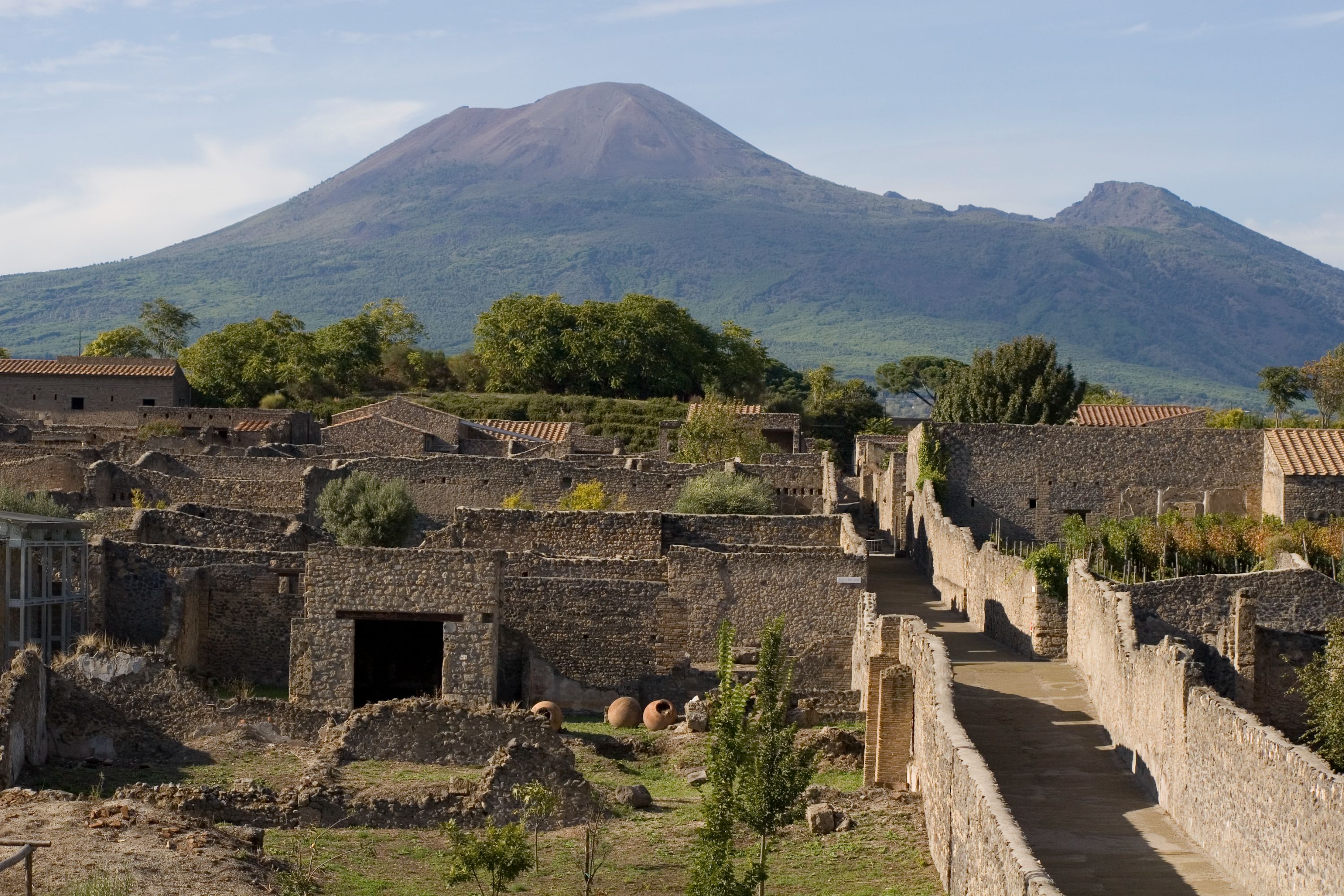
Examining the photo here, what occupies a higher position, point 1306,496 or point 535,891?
point 1306,496

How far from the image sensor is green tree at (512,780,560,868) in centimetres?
1841

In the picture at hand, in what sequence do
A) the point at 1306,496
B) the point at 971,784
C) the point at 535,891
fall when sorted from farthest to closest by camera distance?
the point at 1306,496 < the point at 535,891 < the point at 971,784

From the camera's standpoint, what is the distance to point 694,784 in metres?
21.0

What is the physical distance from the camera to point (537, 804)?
1852cm

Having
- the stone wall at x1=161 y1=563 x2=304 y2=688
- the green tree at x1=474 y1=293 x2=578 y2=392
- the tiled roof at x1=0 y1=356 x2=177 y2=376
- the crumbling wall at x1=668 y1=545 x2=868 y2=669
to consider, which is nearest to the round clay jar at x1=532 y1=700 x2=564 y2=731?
the crumbling wall at x1=668 y1=545 x2=868 y2=669

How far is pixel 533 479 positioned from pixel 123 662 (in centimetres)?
1617

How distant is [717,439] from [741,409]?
9.04 m

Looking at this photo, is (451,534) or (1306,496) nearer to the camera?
(451,534)

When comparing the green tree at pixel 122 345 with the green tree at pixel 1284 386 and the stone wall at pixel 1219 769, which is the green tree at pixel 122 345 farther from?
the stone wall at pixel 1219 769

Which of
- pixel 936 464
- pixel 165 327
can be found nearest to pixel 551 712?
pixel 936 464

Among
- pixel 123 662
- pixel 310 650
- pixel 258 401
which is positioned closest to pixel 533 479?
pixel 310 650

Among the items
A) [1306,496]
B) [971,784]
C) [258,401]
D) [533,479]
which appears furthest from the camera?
[258,401]

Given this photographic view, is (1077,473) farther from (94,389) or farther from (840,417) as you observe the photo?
(94,389)

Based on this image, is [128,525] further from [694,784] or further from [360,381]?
[360,381]
